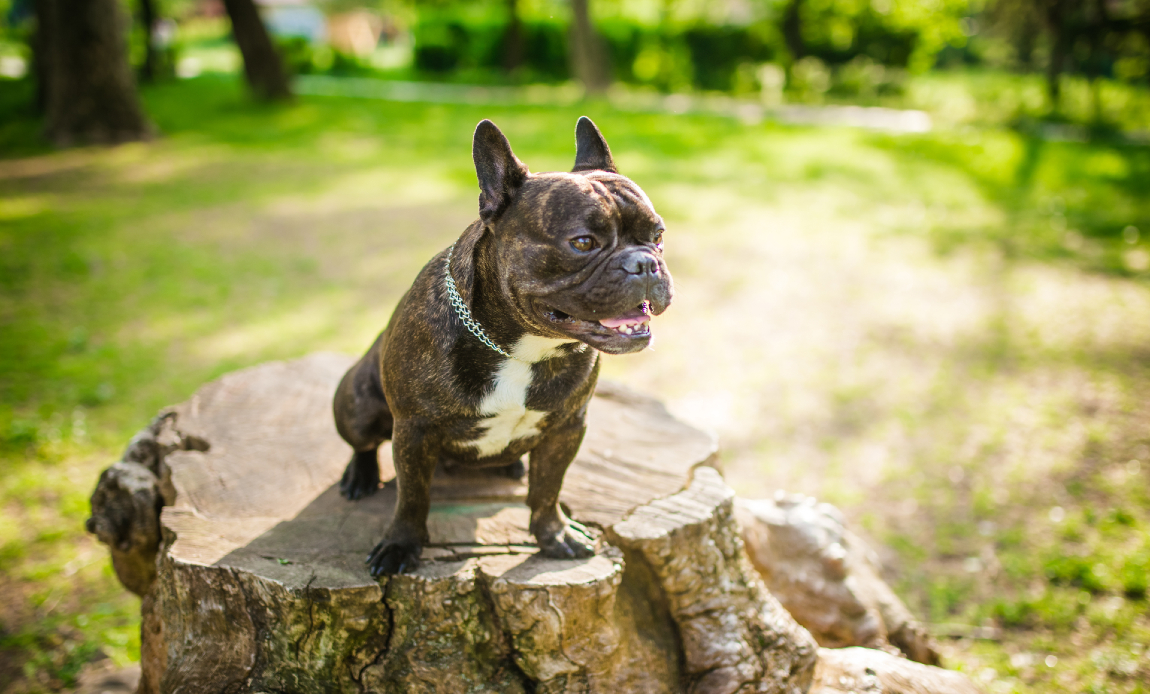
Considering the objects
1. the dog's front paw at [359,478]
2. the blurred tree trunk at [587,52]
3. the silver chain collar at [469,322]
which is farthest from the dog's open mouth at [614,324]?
the blurred tree trunk at [587,52]

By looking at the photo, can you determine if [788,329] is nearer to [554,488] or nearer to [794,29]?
[554,488]

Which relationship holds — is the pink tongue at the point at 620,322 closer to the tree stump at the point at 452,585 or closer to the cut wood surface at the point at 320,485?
the tree stump at the point at 452,585

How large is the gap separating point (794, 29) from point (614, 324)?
2279cm

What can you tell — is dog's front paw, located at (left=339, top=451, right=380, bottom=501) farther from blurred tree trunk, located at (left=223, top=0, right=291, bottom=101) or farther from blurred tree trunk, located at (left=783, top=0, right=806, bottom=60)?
blurred tree trunk, located at (left=783, top=0, right=806, bottom=60)

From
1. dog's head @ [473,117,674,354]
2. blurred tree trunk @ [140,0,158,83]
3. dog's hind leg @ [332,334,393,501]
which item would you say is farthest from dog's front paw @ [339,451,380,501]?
blurred tree trunk @ [140,0,158,83]

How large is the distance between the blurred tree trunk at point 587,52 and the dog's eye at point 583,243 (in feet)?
63.6

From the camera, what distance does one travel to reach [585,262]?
2191 mm

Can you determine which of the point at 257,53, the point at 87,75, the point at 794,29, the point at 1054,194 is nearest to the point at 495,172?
the point at 1054,194

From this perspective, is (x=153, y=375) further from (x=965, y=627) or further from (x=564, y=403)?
(x=965, y=627)

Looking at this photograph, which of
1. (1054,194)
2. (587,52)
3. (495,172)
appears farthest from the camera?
(587,52)

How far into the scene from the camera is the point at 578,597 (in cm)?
255

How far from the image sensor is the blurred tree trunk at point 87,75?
13391 mm

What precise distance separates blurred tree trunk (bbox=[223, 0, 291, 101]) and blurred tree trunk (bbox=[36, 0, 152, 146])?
12.9 ft

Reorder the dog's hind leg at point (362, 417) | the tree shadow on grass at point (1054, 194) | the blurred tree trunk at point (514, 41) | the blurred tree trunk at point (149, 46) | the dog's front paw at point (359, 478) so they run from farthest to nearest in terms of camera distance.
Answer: the blurred tree trunk at point (514, 41) < the blurred tree trunk at point (149, 46) < the tree shadow on grass at point (1054, 194) < the dog's front paw at point (359, 478) < the dog's hind leg at point (362, 417)
